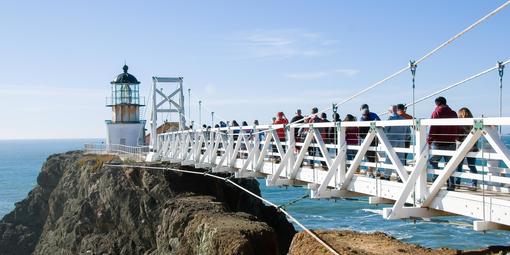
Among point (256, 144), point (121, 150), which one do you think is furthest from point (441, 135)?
point (121, 150)

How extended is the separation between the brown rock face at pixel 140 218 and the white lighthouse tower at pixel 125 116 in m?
4.93

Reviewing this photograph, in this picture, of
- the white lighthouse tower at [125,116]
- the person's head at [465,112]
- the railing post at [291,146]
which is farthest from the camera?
the white lighthouse tower at [125,116]

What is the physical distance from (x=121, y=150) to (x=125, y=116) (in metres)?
6.76

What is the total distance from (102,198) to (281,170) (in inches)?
678

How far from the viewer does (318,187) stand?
1233 cm

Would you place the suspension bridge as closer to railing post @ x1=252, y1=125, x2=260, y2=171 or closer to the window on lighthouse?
railing post @ x1=252, y1=125, x2=260, y2=171

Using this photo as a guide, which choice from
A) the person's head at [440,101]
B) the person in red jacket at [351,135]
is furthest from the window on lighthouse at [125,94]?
the person's head at [440,101]

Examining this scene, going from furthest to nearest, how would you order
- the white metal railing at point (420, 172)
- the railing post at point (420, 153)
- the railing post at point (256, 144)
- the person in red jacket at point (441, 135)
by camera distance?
the railing post at point (256, 144)
the person in red jacket at point (441, 135)
the railing post at point (420, 153)
the white metal railing at point (420, 172)

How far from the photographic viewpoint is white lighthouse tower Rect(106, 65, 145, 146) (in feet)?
150

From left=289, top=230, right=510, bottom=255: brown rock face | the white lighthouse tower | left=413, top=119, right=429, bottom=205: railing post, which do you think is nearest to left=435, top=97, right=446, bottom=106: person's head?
left=413, top=119, right=429, bottom=205: railing post

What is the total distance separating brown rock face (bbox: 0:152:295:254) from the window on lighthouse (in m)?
6.34

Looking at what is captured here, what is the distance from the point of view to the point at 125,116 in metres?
46.0

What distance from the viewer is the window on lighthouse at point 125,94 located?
150 ft

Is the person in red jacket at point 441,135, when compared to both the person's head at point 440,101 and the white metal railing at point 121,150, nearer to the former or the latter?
the person's head at point 440,101
